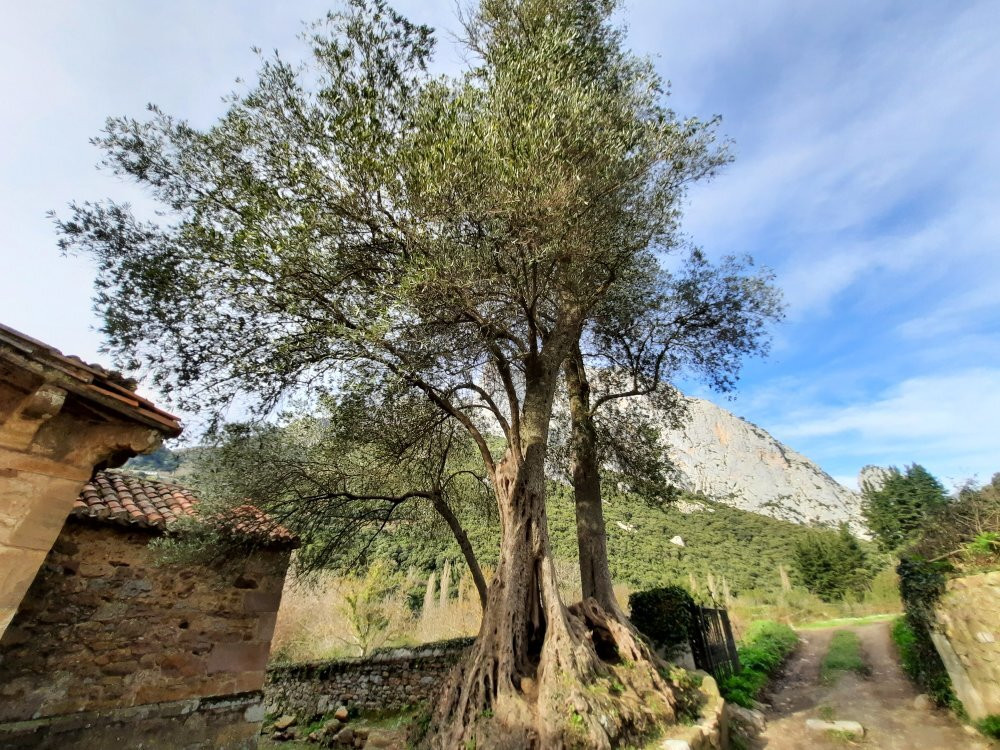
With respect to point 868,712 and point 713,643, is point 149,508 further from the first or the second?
point 868,712

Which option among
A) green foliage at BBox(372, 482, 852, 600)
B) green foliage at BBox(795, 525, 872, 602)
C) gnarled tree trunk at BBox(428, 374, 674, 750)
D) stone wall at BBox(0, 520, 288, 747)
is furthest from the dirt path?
green foliage at BBox(795, 525, 872, 602)

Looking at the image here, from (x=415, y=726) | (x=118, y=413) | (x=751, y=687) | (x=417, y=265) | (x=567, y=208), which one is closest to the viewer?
(x=118, y=413)

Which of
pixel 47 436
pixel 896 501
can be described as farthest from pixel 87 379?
pixel 896 501

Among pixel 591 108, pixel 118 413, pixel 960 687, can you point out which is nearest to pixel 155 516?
pixel 118 413

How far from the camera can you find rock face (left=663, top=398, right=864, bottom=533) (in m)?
49.6

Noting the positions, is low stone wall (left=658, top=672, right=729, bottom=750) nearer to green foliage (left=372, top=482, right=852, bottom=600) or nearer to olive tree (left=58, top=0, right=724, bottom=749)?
olive tree (left=58, top=0, right=724, bottom=749)

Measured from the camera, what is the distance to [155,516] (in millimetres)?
7836

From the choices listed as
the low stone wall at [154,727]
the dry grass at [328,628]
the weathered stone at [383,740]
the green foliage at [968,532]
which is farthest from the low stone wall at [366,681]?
the green foliage at [968,532]

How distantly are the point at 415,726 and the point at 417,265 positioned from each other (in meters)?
8.82

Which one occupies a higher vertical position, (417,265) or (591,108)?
(591,108)

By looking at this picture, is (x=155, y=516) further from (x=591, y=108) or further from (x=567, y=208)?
(x=591, y=108)

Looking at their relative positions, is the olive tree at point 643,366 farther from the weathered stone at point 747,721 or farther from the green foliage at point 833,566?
the green foliage at point 833,566

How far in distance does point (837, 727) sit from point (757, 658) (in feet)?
16.9

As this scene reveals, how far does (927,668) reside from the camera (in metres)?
9.22
